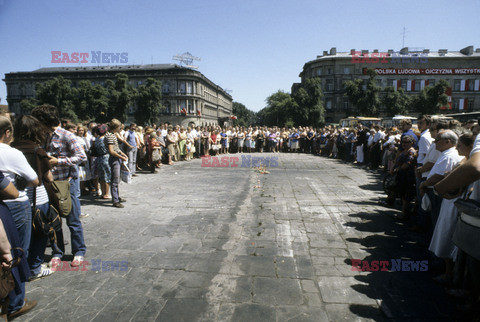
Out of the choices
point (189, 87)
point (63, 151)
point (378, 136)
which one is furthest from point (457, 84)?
point (63, 151)

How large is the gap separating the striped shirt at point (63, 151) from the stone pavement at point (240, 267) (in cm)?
117

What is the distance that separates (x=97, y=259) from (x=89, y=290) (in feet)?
2.47

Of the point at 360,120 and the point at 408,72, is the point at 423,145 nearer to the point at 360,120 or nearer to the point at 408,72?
the point at 360,120

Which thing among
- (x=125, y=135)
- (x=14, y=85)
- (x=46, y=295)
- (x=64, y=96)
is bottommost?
(x=46, y=295)

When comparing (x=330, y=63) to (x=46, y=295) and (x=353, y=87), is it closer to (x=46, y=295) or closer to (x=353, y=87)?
(x=353, y=87)

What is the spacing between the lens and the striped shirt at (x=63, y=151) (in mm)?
3904

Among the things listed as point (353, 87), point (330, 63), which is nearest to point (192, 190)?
point (353, 87)

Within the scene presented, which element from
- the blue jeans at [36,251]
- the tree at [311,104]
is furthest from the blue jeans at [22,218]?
the tree at [311,104]

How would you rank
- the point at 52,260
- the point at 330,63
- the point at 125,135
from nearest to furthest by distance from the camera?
the point at 52,260
the point at 125,135
the point at 330,63

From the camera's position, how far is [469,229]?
208cm

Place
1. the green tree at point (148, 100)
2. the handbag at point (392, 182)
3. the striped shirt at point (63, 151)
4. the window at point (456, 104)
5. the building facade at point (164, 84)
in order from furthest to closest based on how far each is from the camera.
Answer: the building facade at point (164, 84) < the window at point (456, 104) < the green tree at point (148, 100) < the handbag at point (392, 182) < the striped shirt at point (63, 151)

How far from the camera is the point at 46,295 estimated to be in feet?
9.77

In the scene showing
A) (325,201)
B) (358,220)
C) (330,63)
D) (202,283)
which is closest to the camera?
(202,283)

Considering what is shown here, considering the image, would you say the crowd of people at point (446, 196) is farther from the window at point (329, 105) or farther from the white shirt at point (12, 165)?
the window at point (329, 105)
